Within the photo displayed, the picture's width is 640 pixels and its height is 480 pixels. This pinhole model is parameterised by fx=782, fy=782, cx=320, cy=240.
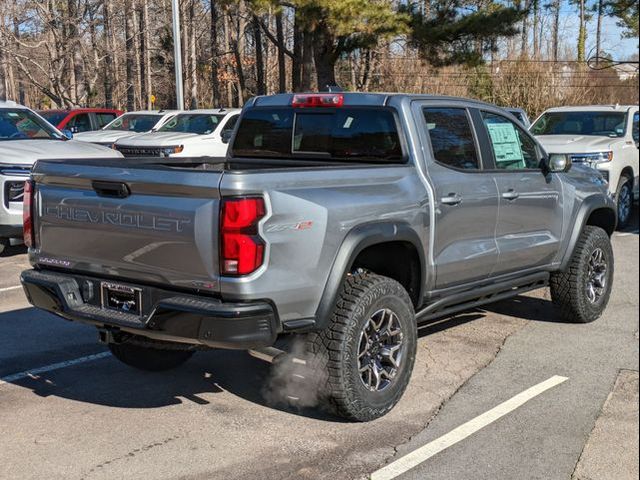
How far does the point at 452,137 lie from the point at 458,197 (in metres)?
0.48

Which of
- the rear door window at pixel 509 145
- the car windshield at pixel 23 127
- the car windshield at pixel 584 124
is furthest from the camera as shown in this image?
the car windshield at pixel 584 124

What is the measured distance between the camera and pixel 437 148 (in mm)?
5211

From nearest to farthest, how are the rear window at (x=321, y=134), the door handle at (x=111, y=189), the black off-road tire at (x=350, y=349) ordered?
the door handle at (x=111, y=189) < the black off-road tire at (x=350, y=349) < the rear window at (x=321, y=134)

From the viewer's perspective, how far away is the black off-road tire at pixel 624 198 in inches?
480

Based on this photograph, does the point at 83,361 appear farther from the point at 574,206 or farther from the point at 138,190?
the point at 574,206

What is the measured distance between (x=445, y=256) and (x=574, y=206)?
191 centimetres

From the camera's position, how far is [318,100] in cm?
539

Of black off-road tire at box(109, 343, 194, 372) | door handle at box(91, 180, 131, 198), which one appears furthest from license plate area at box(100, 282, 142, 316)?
black off-road tire at box(109, 343, 194, 372)

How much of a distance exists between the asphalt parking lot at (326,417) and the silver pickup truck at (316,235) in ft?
1.01

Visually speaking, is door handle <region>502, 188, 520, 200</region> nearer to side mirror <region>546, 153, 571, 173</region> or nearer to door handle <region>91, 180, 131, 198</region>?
side mirror <region>546, 153, 571, 173</region>

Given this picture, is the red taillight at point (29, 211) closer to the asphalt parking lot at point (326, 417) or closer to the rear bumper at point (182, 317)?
the rear bumper at point (182, 317)

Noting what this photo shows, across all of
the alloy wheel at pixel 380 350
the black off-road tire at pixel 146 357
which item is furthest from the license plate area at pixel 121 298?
the alloy wheel at pixel 380 350

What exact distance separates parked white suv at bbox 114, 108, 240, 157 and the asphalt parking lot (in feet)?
26.0

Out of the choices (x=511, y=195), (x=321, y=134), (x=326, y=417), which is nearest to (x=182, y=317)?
(x=326, y=417)
